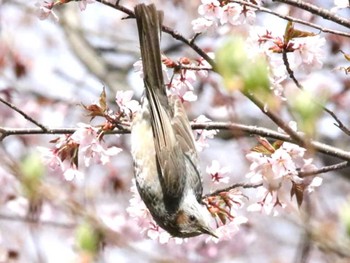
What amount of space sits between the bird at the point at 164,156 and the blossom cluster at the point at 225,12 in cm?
35

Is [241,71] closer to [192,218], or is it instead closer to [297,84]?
[297,84]

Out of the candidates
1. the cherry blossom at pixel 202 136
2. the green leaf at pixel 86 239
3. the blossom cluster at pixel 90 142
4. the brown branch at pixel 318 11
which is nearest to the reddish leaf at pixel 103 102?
the blossom cluster at pixel 90 142

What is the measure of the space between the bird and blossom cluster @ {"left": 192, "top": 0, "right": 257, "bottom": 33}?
1.14ft

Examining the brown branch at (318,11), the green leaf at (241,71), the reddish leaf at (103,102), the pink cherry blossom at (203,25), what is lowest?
the reddish leaf at (103,102)

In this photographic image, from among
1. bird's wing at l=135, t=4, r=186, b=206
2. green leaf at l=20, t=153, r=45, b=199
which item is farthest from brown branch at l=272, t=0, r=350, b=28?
green leaf at l=20, t=153, r=45, b=199

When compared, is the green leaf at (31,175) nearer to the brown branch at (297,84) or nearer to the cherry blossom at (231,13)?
the brown branch at (297,84)

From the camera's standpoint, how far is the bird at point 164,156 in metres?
4.33

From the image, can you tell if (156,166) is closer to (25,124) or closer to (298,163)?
(298,163)

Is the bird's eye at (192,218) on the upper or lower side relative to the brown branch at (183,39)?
lower

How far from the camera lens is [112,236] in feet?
8.46

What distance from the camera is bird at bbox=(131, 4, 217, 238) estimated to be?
433 cm

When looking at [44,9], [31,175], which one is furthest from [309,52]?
[31,175]

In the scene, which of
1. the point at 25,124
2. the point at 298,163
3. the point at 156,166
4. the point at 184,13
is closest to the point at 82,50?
the point at 25,124

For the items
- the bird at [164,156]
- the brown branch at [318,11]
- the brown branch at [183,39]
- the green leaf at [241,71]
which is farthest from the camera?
the bird at [164,156]
